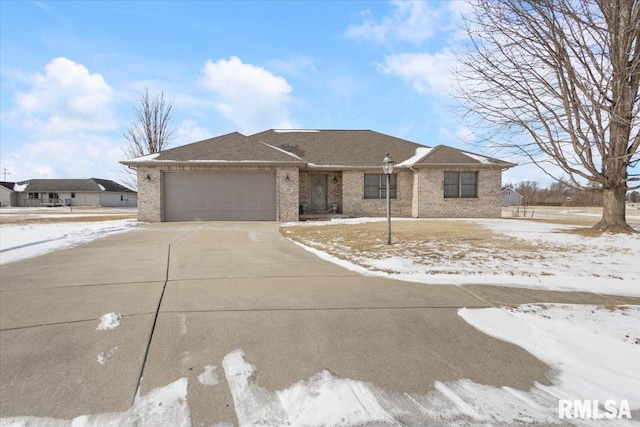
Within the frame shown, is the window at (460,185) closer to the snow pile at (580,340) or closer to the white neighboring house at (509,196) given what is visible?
the snow pile at (580,340)

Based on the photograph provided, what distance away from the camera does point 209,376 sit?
2486mm

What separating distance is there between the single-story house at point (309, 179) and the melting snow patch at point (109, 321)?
13.3 m

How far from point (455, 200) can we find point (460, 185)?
994 mm

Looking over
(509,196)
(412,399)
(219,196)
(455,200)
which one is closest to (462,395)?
(412,399)

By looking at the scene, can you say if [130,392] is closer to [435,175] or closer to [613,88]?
[613,88]

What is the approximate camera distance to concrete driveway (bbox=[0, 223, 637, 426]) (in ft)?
7.84

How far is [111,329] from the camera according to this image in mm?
3297

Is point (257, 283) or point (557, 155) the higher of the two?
point (557, 155)

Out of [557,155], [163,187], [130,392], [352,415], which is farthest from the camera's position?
[163,187]

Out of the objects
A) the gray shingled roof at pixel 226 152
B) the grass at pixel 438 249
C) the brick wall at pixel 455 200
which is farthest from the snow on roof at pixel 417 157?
the grass at pixel 438 249

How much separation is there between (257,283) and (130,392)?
104 inches

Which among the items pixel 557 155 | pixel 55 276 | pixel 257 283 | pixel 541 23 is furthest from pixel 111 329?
pixel 557 155

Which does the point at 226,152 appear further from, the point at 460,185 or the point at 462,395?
the point at 462,395

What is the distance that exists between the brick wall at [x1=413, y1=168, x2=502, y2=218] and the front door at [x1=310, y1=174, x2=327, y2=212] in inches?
227
